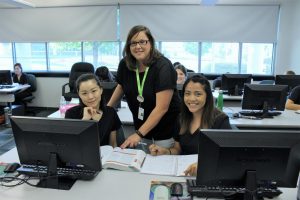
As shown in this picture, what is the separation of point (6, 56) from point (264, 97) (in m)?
6.22

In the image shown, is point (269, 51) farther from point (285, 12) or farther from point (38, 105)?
point (38, 105)

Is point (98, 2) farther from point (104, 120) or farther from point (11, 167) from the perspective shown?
point (11, 167)

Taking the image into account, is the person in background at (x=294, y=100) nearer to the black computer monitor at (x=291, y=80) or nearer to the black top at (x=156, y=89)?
the black computer monitor at (x=291, y=80)

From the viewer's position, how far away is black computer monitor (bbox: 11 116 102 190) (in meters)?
1.39

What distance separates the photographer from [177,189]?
1354 millimetres

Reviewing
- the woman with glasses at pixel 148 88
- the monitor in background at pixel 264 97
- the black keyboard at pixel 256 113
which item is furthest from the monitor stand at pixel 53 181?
the black keyboard at pixel 256 113

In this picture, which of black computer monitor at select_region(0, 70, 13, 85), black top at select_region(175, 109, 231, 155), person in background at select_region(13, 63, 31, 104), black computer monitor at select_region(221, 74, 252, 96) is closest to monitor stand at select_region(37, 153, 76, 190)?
black top at select_region(175, 109, 231, 155)

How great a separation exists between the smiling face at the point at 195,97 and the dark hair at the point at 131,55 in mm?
356

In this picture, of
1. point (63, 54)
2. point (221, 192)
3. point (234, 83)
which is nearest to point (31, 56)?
point (63, 54)

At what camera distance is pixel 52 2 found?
592cm

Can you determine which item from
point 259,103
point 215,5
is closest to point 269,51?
point 215,5

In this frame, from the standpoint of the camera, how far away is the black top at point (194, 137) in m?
1.82

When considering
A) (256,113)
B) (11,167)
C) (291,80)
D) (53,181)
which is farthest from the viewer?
(291,80)

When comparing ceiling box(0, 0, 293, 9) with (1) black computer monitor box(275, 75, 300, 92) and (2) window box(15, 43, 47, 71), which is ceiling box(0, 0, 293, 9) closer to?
(2) window box(15, 43, 47, 71)
